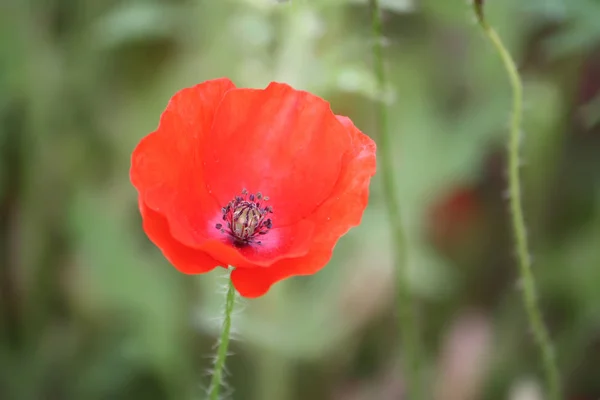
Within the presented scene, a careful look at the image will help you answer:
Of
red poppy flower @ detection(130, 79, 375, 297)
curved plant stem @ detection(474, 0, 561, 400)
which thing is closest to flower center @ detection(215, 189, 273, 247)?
red poppy flower @ detection(130, 79, 375, 297)

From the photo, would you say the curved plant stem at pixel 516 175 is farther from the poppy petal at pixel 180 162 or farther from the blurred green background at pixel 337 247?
the blurred green background at pixel 337 247

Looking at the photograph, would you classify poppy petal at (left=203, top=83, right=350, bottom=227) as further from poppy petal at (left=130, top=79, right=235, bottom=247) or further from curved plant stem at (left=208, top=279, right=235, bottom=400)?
curved plant stem at (left=208, top=279, right=235, bottom=400)

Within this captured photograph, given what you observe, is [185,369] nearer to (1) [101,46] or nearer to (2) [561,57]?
(1) [101,46]

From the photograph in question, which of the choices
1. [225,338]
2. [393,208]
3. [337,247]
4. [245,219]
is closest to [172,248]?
[225,338]

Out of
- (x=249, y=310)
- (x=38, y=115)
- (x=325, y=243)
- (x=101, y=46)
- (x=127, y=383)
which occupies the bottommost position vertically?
(x=127, y=383)

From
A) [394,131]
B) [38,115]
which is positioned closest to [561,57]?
[394,131]

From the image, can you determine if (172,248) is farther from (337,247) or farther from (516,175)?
(337,247)

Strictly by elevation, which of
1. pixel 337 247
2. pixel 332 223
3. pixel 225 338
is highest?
pixel 332 223
